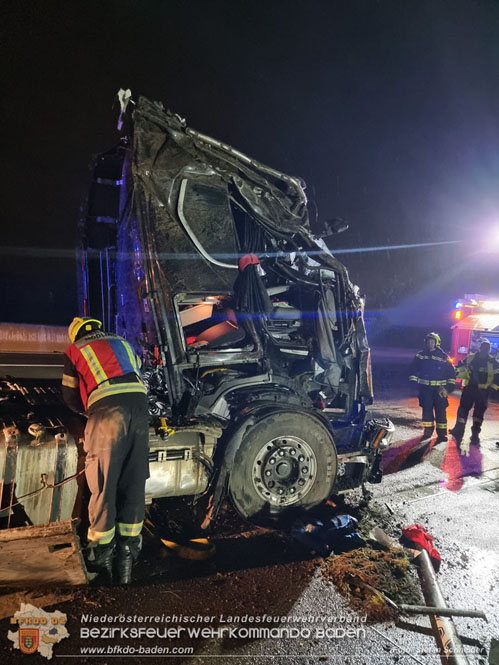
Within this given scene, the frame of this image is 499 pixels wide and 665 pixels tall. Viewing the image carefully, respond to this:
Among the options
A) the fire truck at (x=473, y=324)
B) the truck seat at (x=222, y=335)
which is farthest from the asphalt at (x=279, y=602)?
the fire truck at (x=473, y=324)

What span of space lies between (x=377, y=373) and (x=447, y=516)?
11498mm

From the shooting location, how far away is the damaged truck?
11.3 feet

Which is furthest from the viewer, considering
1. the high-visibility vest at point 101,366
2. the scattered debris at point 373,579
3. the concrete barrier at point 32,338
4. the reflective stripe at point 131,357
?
the concrete barrier at point 32,338

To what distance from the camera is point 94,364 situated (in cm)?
275

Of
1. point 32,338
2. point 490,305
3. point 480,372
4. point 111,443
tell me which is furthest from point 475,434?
point 32,338

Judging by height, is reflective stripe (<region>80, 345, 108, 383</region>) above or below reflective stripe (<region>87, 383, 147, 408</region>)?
above

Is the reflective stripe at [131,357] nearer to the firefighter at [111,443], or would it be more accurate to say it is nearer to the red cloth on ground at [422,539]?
the firefighter at [111,443]

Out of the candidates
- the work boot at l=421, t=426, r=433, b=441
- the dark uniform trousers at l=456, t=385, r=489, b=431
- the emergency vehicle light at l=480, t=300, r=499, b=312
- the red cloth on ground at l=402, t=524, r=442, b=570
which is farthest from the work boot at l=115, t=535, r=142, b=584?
the emergency vehicle light at l=480, t=300, r=499, b=312

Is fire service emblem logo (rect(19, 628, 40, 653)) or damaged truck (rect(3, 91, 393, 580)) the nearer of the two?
fire service emblem logo (rect(19, 628, 40, 653))

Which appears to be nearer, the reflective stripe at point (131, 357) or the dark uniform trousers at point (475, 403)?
the reflective stripe at point (131, 357)

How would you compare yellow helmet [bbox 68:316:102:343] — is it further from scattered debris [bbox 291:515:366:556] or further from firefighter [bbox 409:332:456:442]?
firefighter [bbox 409:332:456:442]

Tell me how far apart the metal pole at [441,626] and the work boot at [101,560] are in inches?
81.3

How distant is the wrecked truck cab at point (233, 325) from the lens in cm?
344

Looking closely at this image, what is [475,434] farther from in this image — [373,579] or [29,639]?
[29,639]
